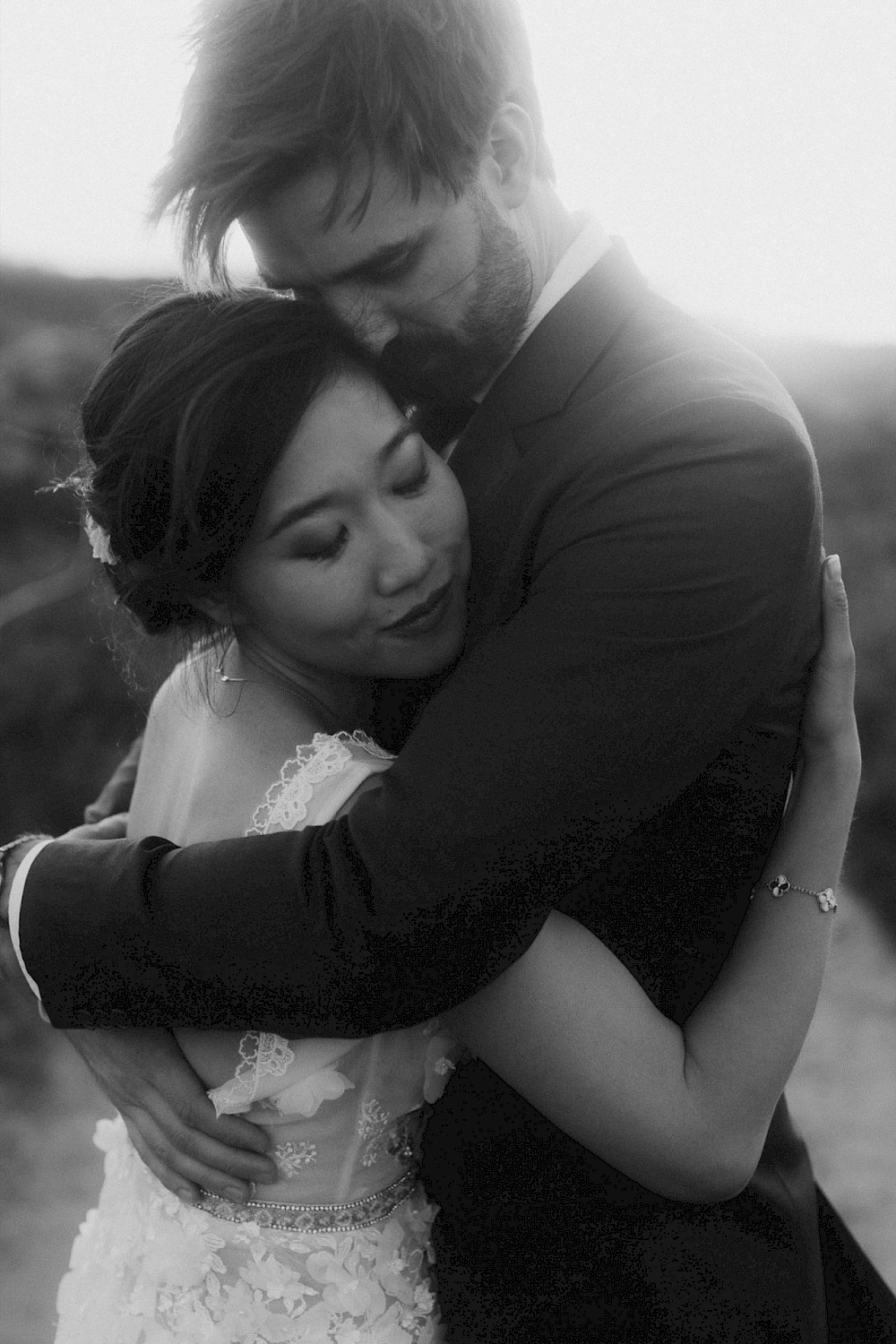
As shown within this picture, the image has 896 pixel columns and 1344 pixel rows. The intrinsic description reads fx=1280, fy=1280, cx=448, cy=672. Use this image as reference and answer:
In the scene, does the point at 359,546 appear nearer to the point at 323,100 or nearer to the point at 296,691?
the point at 296,691

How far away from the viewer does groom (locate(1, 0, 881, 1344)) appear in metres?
1.33

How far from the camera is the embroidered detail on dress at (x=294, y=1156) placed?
1639 mm

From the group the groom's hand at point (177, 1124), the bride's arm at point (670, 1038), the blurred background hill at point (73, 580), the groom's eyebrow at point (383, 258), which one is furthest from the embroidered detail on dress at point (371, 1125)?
the blurred background hill at point (73, 580)

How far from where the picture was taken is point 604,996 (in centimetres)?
141

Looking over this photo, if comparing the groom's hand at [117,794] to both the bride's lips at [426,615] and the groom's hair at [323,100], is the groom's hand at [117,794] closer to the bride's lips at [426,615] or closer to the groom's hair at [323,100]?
the bride's lips at [426,615]

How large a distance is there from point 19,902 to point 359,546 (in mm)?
624

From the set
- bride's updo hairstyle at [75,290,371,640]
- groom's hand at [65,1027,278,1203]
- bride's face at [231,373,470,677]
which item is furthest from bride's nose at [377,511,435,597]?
groom's hand at [65,1027,278,1203]

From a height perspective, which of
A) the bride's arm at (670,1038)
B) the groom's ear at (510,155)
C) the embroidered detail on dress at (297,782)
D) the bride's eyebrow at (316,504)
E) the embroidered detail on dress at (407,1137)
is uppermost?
the groom's ear at (510,155)

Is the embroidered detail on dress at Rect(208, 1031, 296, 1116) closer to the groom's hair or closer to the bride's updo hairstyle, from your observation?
the bride's updo hairstyle

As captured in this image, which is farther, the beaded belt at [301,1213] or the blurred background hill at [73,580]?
the blurred background hill at [73,580]

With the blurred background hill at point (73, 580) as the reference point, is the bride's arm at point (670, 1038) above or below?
above

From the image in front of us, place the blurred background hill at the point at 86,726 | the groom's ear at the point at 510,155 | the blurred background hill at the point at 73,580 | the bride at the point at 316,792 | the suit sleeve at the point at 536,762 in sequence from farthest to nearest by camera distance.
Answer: the blurred background hill at the point at 73,580
the blurred background hill at the point at 86,726
the groom's ear at the point at 510,155
the bride at the point at 316,792
the suit sleeve at the point at 536,762

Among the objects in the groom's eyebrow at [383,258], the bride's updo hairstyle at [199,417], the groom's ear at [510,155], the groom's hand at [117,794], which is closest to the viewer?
the bride's updo hairstyle at [199,417]

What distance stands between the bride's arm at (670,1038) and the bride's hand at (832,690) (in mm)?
98
